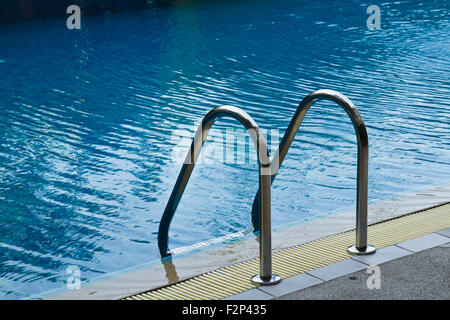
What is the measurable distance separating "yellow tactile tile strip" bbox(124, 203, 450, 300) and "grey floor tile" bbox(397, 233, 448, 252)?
54mm

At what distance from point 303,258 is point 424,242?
0.67 metres

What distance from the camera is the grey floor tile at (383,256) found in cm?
346

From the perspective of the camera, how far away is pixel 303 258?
3.58m

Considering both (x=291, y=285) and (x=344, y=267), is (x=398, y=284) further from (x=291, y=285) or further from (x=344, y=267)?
(x=291, y=285)

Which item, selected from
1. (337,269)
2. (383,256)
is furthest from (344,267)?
(383,256)

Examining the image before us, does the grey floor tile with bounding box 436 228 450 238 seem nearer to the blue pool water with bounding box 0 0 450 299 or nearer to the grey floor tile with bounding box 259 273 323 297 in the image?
the grey floor tile with bounding box 259 273 323 297

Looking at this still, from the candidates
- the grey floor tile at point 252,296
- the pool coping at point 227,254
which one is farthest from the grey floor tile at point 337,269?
the pool coping at point 227,254

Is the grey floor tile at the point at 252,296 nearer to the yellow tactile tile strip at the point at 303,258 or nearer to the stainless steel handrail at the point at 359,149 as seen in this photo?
the yellow tactile tile strip at the point at 303,258

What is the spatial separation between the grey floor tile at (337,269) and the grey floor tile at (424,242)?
36 centimetres

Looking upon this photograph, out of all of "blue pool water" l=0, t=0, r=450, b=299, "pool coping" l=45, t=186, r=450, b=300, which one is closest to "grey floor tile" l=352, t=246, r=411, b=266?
"pool coping" l=45, t=186, r=450, b=300

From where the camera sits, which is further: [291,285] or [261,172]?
[291,285]

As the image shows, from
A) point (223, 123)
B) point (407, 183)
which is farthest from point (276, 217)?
point (223, 123)

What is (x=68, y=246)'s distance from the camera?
4723 millimetres

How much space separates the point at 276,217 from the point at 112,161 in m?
2.04
